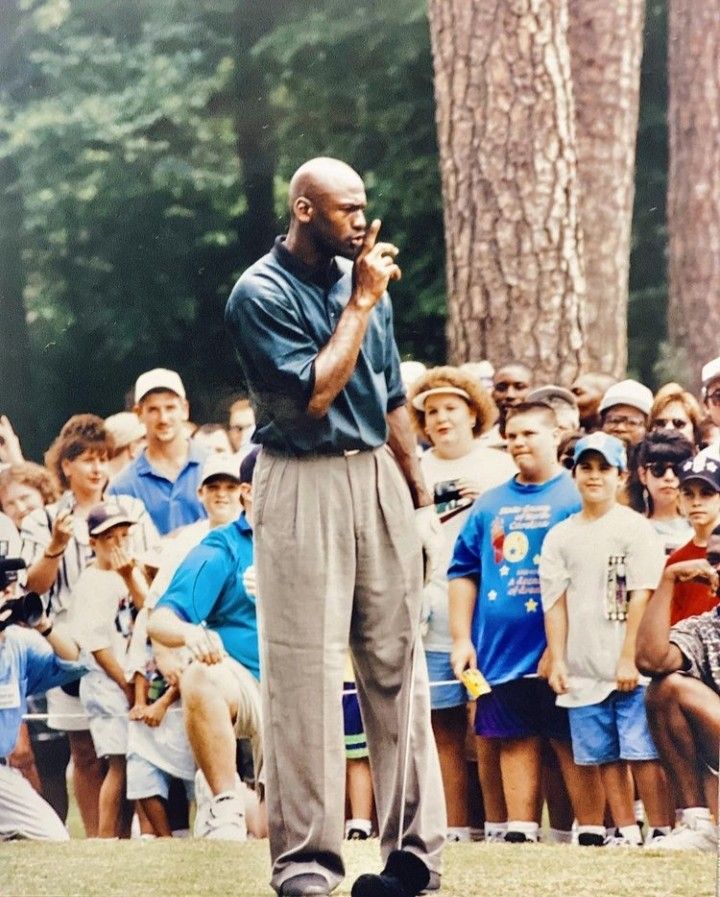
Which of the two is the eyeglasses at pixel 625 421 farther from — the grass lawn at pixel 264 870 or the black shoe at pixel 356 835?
the black shoe at pixel 356 835

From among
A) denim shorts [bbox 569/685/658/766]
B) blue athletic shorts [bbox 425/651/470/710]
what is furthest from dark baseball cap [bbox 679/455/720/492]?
blue athletic shorts [bbox 425/651/470/710]

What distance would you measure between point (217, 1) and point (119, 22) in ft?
1.15

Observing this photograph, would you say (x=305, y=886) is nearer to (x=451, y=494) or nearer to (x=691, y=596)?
(x=451, y=494)

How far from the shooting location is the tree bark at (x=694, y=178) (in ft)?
21.0

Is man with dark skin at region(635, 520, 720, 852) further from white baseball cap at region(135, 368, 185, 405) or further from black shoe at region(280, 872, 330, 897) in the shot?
white baseball cap at region(135, 368, 185, 405)

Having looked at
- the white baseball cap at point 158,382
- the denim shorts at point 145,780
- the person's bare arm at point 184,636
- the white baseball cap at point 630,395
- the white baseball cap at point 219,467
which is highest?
the white baseball cap at point 158,382

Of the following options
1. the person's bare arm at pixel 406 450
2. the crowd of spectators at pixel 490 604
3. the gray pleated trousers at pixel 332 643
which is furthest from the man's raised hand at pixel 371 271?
the crowd of spectators at pixel 490 604

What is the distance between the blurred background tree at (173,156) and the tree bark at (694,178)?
52 millimetres

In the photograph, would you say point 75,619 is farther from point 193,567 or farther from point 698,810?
point 698,810

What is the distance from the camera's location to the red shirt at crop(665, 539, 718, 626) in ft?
20.4

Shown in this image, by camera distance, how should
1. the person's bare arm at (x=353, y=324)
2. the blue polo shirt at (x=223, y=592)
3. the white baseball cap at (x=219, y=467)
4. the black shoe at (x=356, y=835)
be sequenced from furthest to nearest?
the white baseball cap at (x=219, y=467) → the blue polo shirt at (x=223, y=592) → the black shoe at (x=356, y=835) → the person's bare arm at (x=353, y=324)

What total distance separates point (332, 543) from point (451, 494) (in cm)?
92

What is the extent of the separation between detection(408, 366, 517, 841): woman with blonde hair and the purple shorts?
0.10 metres

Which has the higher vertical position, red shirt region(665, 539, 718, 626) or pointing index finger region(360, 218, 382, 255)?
pointing index finger region(360, 218, 382, 255)
